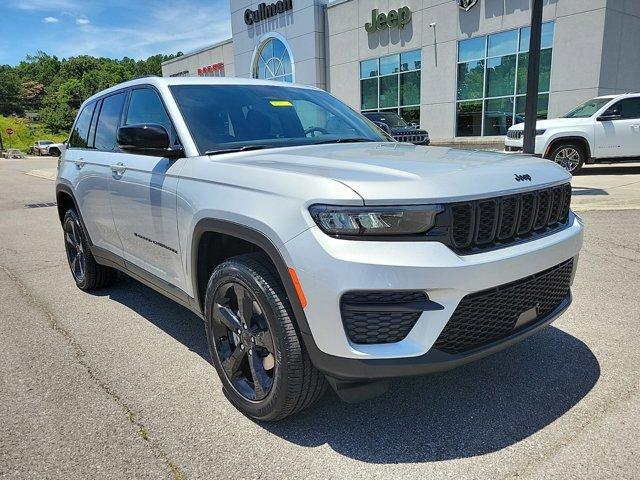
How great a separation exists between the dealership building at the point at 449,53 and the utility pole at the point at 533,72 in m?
8.97

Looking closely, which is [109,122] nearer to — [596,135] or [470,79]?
[596,135]

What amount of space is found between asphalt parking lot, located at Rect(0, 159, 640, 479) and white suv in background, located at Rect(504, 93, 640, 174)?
29.0 ft

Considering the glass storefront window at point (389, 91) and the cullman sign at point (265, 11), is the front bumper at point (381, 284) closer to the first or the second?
the glass storefront window at point (389, 91)

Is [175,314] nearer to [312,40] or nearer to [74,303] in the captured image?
[74,303]

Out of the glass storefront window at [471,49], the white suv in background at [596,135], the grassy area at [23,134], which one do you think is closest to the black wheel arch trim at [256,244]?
the white suv in background at [596,135]

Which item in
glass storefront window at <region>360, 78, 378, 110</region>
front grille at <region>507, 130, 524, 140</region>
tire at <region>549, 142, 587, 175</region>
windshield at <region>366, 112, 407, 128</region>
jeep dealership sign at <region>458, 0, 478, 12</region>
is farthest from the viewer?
glass storefront window at <region>360, 78, 378, 110</region>

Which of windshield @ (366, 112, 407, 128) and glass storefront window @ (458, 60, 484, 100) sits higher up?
glass storefront window @ (458, 60, 484, 100)

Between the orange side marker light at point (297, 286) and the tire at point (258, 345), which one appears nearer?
the orange side marker light at point (297, 286)

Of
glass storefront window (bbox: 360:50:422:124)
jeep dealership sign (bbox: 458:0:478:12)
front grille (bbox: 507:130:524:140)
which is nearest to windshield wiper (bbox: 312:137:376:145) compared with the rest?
front grille (bbox: 507:130:524:140)

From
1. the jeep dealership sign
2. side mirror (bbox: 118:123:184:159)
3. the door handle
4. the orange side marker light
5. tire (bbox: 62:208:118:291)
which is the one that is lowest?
tire (bbox: 62:208:118:291)

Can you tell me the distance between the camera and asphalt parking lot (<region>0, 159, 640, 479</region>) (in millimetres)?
2332

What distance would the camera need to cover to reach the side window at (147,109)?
3.35 meters

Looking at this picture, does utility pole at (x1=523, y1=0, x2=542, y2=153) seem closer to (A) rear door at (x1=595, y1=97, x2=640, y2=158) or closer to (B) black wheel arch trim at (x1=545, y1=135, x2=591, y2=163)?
(B) black wheel arch trim at (x1=545, y1=135, x2=591, y2=163)

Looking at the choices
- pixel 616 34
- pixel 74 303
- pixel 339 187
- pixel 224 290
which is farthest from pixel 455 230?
pixel 616 34
